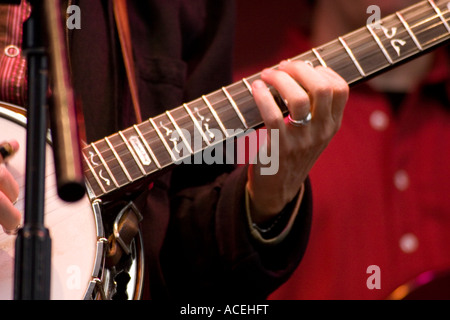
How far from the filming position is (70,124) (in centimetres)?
56

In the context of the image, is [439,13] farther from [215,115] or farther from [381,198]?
[381,198]

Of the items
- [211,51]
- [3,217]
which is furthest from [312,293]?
[3,217]

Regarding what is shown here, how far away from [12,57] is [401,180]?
3.23ft

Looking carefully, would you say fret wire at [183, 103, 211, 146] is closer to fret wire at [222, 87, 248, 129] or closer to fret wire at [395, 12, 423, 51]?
fret wire at [222, 87, 248, 129]

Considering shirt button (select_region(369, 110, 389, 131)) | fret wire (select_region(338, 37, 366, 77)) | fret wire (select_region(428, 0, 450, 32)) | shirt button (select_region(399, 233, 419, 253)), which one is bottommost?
shirt button (select_region(399, 233, 419, 253))

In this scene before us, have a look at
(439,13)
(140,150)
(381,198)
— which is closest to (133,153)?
(140,150)

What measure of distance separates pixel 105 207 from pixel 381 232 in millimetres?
809

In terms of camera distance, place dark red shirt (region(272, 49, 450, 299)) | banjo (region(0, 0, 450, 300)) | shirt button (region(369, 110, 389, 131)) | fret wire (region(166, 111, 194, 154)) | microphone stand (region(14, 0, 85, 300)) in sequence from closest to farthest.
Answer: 1. microphone stand (region(14, 0, 85, 300))
2. banjo (region(0, 0, 450, 300))
3. fret wire (region(166, 111, 194, 154))
4. dark red shirt (region(272, 49, 450, 299))
5. shirt button (region(369, 110, 389, 131))

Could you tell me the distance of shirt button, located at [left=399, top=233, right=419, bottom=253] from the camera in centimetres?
160

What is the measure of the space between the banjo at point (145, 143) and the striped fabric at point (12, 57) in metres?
0.04

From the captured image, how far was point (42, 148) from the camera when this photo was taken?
0.58 metres

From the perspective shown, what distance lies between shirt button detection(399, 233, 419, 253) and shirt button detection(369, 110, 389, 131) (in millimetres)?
263

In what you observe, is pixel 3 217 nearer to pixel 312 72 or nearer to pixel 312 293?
pixel 312 72

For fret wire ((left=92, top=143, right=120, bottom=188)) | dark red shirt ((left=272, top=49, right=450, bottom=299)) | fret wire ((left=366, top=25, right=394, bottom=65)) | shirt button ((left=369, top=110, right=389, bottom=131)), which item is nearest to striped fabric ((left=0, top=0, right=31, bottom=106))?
fret wire ((left=92, top=143, right=120, bottom=188))
